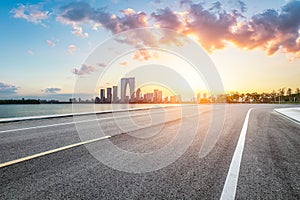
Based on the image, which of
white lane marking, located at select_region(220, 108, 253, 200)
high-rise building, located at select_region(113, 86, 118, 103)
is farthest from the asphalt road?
high-rise building, located at select_region(113, 86, 118, 103)

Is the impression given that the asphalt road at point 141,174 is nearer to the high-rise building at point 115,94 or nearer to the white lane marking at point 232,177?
the white lane marking at point 232,177

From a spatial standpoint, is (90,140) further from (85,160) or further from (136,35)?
(136,35)

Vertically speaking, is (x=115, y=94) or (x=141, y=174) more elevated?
(x=115, y=94)

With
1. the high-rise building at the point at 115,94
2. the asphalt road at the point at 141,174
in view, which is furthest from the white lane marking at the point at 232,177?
the high-rise building at the point at 115,94

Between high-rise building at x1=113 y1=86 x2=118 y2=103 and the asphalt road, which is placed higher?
high-rise building at x1=113 y1=86 x2=118 y2=103

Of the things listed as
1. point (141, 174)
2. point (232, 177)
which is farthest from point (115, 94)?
point (232, 177)

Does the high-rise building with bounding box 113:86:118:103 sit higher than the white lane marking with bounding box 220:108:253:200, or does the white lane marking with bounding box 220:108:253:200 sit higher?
the high-rise building with bounding box 113:86:118:103

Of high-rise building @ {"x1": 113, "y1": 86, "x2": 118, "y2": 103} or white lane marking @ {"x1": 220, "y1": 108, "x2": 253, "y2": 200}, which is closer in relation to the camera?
white lane marking @ {"x1": 220, "y1": 108, "x2": 253, "y2": 200}

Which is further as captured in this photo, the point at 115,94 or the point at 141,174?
the point at 115,94

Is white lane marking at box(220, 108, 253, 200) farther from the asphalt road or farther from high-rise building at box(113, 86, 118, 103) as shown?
high-rise building at box(113, 86, 118, 103)

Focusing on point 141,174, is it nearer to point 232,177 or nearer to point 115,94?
point 232,177

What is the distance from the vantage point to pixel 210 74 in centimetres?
1034

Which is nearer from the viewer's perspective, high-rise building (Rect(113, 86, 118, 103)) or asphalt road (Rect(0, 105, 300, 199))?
asphalt road (Rect(0, 105, 300, 199))

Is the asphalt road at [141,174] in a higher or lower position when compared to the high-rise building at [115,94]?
lower
